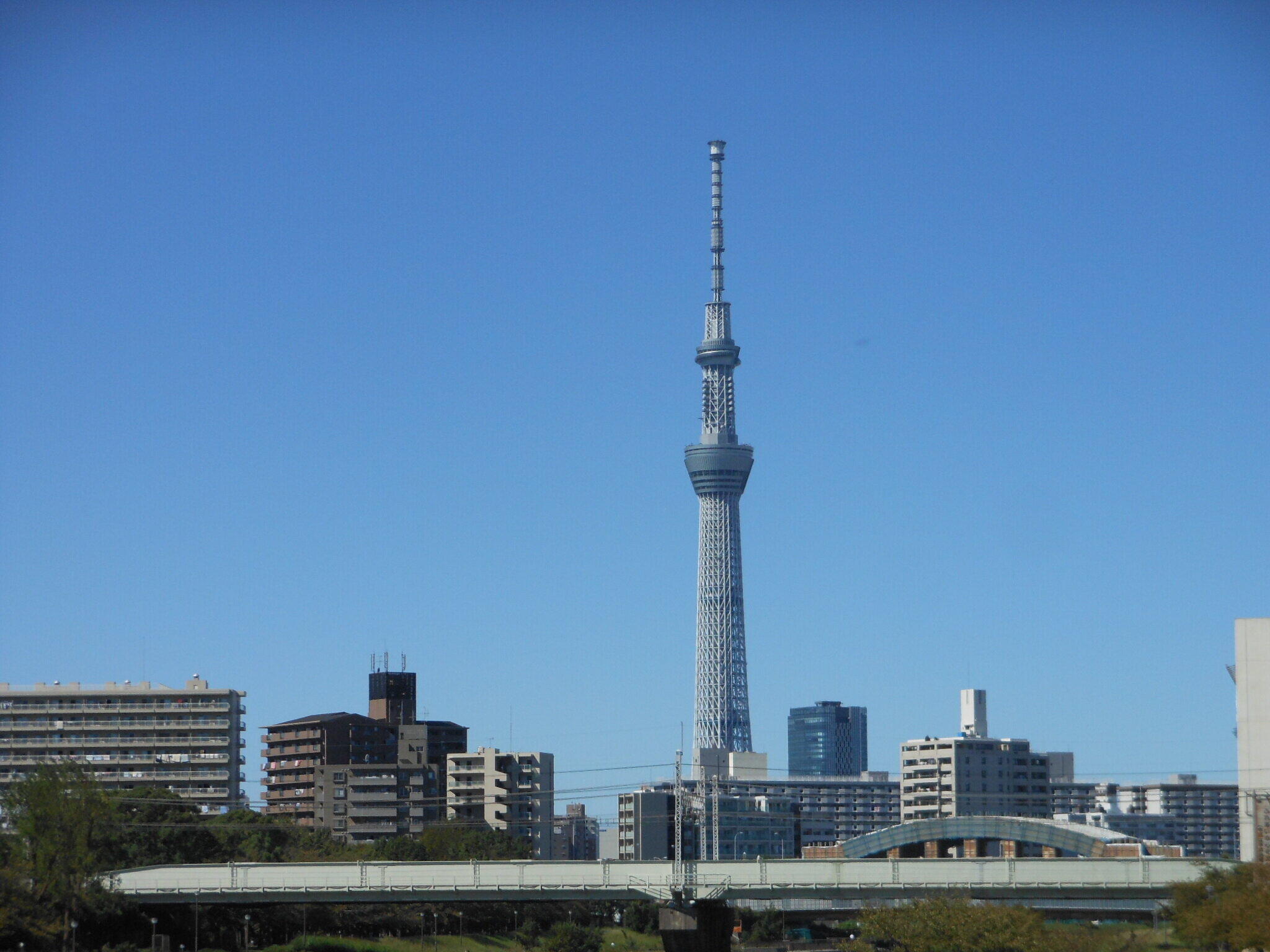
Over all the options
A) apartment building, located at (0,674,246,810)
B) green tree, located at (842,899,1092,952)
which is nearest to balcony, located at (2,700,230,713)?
apartment building, located at (0,674,246,810)

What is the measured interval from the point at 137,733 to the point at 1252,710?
102652 millimetres

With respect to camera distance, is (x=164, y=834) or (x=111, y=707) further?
(x=111, y=707)

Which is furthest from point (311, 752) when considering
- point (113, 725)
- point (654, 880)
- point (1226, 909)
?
point (1226, 909)

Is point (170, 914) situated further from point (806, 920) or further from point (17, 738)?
point (17, 738)

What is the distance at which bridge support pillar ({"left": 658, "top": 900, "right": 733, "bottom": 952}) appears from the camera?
73562 mm

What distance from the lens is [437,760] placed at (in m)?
172

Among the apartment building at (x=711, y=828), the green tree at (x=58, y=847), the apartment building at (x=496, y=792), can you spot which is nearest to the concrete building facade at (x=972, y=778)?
the apartment building at (x=711, y=828)

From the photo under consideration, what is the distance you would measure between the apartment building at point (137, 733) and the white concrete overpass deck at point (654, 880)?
7829 centimetres

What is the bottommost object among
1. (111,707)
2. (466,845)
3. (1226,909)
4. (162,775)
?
(466,845)

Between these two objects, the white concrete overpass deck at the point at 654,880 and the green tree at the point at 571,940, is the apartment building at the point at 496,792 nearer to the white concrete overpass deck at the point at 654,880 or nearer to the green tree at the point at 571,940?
the green tree at the point at 571,940

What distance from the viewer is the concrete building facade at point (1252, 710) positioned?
81125mm

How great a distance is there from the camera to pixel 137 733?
155 m

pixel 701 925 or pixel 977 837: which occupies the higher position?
pixel 977 837

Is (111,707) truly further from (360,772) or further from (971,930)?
(971,930)
